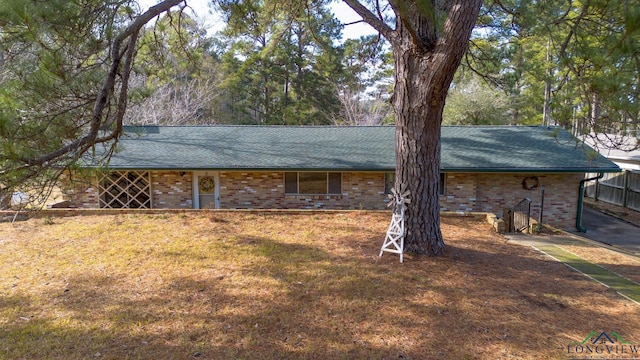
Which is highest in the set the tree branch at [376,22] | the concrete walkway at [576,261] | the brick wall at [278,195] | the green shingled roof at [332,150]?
the tree branch at [376,22]

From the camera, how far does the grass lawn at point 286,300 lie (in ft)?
12.9

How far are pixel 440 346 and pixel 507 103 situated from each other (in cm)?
1936

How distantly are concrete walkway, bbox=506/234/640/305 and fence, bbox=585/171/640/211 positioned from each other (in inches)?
366

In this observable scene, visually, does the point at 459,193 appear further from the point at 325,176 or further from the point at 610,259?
the point at 610,259

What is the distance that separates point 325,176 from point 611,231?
9554 mm

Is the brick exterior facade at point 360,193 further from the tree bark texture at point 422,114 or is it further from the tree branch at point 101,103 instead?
the tree branch at point 101,103

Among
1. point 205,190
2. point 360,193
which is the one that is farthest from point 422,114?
Answer: point 205,190

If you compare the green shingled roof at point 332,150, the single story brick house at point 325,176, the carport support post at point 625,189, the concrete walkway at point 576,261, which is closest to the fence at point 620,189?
the carport support post at point 625,189

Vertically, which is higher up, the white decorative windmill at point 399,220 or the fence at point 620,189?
the white decorative windmill at point 399,220

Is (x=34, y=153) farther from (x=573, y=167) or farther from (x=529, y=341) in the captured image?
(x=573, y=167)

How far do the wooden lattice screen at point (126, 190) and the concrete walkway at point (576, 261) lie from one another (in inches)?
429

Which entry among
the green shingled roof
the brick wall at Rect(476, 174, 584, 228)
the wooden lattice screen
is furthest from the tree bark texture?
the wooden lattice screen

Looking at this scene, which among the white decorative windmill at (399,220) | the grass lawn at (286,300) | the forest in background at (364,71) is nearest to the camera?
the grass lawn at (286,300)

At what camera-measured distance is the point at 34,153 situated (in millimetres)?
4438
